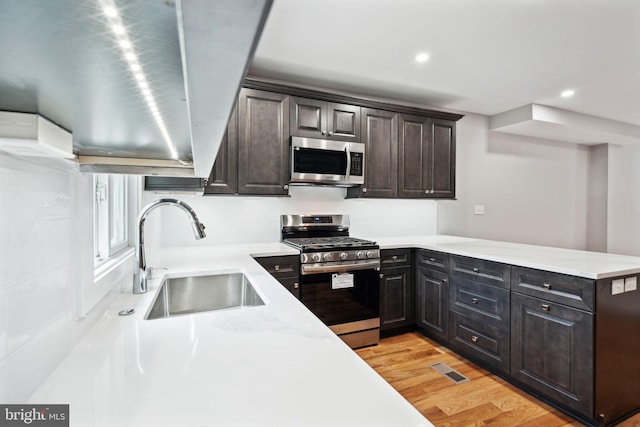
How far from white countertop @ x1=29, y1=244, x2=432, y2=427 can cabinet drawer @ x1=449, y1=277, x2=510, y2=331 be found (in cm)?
190

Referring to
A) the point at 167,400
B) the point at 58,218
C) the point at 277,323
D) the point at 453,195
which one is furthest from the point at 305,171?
the point at 167,400

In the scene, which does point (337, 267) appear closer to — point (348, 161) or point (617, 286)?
point (348, 161)

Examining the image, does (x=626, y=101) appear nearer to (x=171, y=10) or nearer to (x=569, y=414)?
(x=569, y=414)

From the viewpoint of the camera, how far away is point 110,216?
55.8 inches

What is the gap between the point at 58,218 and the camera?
0.71m

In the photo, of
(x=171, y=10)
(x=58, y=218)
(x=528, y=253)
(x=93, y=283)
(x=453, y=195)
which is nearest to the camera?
(x=171, y=10)

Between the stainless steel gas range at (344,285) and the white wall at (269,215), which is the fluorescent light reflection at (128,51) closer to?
the white wall at (269,215)

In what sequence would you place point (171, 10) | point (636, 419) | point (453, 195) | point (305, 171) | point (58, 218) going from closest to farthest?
point (171, 10)
point (58, 218)
point (636, 419)
point (305, 171)
point (453, 195)

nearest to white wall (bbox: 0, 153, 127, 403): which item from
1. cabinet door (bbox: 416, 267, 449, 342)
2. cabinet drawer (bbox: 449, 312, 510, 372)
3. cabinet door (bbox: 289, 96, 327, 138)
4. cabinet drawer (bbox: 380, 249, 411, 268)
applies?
cabinet door (bbox: 289, 96, 327, 138)

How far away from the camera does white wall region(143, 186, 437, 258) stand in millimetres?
2752

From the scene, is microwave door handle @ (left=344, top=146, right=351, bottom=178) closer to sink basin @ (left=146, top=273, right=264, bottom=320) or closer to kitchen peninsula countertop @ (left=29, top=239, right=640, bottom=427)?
sink basin @ (left=146, top=273, right=264, bottom=320)

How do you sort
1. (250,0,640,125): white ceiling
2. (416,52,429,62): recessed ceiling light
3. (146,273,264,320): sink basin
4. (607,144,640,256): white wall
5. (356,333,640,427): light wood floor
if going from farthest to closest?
(607,144,640,256): white wall
(416,52,429,62): recessed ceiling light
(250,0,640,125): white ceiling
(356,333,640,427): light wood floor
(146,273,264,320): sink basin

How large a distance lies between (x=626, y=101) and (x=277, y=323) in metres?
4.73

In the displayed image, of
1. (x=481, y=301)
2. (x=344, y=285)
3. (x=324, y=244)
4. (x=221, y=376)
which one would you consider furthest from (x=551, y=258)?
(x=221, y=376)
